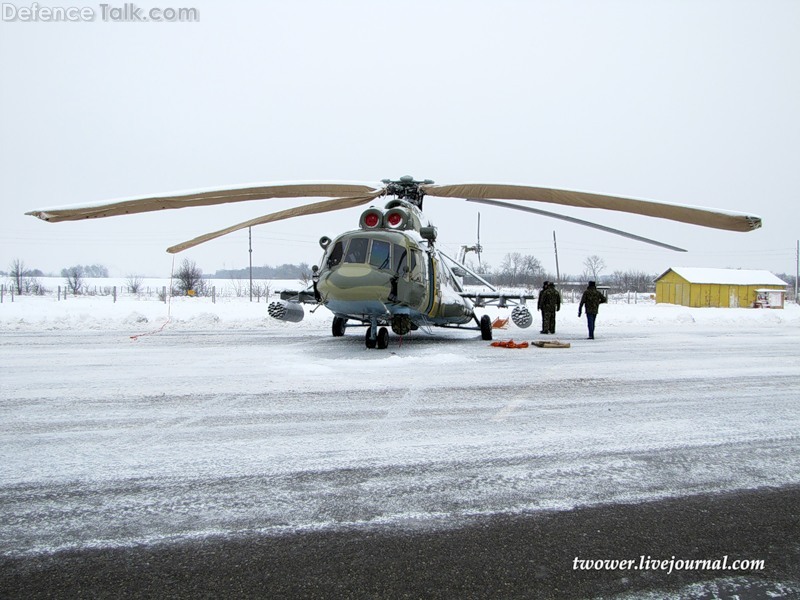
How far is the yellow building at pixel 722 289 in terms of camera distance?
143 feet

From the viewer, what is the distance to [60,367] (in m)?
8.42

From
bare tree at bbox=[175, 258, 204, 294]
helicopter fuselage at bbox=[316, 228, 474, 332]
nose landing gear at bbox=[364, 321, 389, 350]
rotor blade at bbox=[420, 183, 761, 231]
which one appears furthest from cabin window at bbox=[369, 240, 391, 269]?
bare tree at bbox=[175, 258, 204, 294]

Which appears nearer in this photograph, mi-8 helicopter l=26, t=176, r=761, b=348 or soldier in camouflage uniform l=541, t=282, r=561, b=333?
mi-8 helicopter l=26, t=176, r=761, b=348

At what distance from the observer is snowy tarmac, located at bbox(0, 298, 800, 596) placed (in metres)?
3.07

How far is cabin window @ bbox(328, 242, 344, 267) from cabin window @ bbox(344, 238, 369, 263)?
0.57ft

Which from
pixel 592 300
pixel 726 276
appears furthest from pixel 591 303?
pixel 726 276

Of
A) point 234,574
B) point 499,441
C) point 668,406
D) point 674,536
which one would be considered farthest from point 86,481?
point 668,406

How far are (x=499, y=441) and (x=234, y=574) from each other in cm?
265

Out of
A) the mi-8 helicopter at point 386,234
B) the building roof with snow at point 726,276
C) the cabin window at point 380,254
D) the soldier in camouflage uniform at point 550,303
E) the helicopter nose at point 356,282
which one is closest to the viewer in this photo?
the mi-8 helicopter at point 386,234

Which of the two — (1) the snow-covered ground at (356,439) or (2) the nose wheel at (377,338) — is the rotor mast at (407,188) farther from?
(1) the snow-covered ground at (356,439)

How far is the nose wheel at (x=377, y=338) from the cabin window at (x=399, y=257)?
52.4 inches

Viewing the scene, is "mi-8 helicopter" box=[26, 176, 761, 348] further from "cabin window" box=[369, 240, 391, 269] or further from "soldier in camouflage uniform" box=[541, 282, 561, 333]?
"soldier in camouflage uniform" box=[541, 282, 561, 333]

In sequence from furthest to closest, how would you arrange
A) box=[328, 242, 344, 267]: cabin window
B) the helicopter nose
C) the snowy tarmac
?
box=[328, 242, 344, 267]: cabin window, the helicopter nose, the snowy tarmac

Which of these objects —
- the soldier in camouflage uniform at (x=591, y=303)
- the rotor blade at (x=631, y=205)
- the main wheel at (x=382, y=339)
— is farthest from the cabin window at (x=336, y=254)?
the soldier in camouflage uniform at (x=591, y=303)
